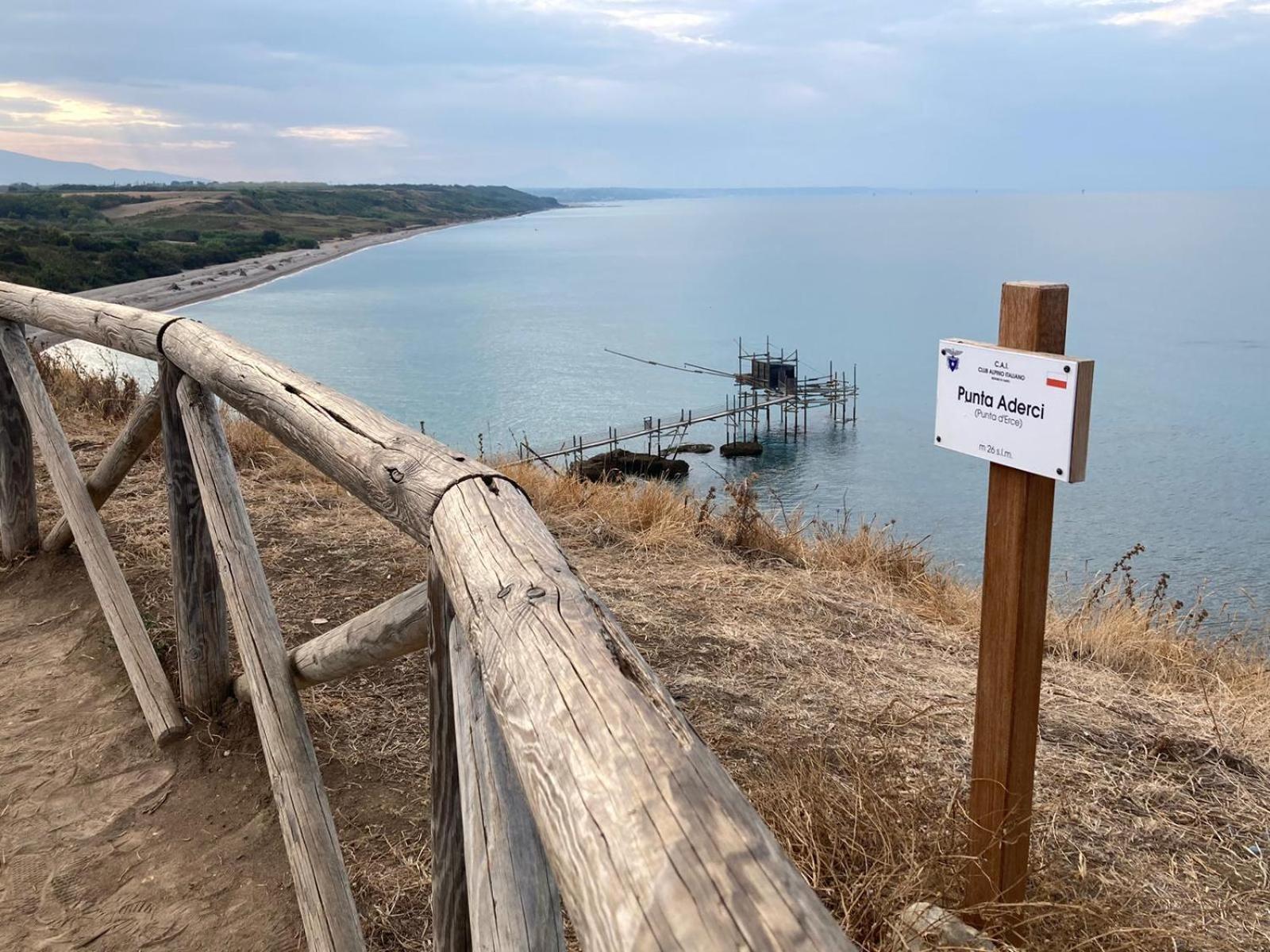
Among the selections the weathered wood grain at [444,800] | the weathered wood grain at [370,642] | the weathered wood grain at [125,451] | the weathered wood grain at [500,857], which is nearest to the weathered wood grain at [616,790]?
the weathered wood grain at [500,857]

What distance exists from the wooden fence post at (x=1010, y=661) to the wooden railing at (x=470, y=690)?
1.33 meters

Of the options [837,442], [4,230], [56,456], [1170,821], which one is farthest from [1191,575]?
[4,230]

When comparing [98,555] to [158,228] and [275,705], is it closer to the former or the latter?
[275,705]

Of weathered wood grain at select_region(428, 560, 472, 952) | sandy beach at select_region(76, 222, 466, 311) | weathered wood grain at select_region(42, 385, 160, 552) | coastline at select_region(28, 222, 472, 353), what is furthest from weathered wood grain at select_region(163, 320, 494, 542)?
sandy beach at select_region(76, 222, 466, 311)

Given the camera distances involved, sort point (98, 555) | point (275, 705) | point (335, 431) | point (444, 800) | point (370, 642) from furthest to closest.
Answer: point (98, 555) < point (275, 705) < point (370, 642) < point (335, 431) < point (444, 800)

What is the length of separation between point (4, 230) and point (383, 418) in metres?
66.1

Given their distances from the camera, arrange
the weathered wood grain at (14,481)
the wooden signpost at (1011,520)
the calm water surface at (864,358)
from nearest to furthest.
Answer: the wooden signpost at (1011,520), the weathered wood grain at (14,481), the calm water surface at (864,358)

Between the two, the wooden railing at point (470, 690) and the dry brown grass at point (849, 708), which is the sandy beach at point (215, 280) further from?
the wooden railing at point (470, 690)

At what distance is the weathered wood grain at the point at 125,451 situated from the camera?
392cm

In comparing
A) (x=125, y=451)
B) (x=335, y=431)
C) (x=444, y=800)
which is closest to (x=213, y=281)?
(x=125, y=451)

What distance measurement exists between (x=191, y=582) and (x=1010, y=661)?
2672mm

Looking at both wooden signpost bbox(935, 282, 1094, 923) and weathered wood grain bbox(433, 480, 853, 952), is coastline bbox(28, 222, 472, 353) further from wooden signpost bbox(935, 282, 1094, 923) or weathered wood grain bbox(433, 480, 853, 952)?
weathered wood grain bbox(433, 480, 853, 952)

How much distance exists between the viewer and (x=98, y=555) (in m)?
4.18

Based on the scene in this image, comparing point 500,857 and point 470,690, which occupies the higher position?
point 470,690
